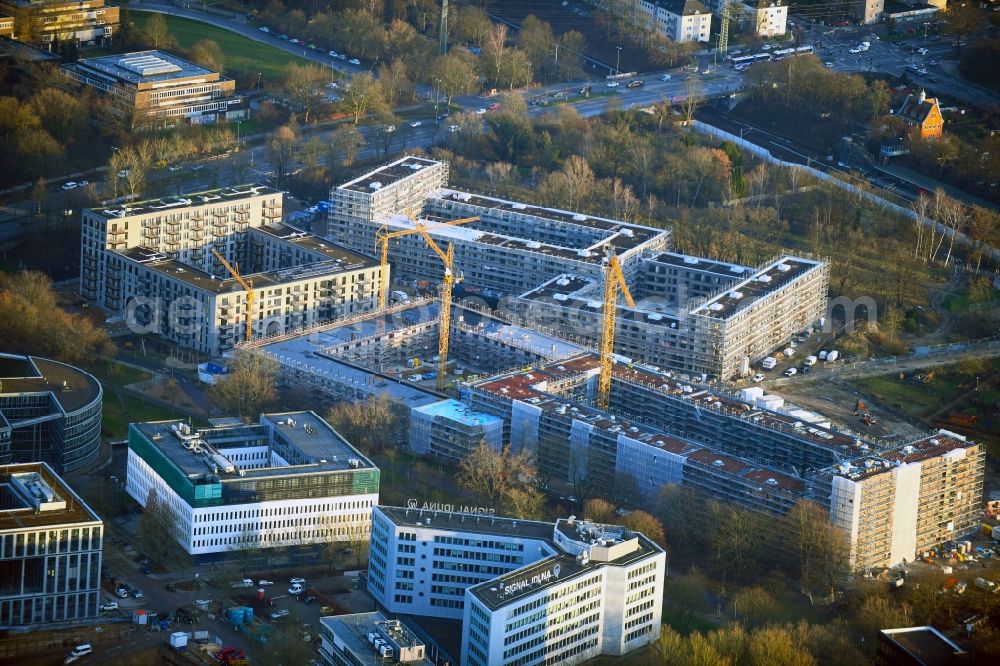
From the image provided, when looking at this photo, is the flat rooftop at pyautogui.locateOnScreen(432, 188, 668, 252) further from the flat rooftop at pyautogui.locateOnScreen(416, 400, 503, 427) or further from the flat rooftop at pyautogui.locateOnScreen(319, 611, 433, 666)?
the flat rooftop at pyautogui.locateOnScreen(319, 611, 433, 666)

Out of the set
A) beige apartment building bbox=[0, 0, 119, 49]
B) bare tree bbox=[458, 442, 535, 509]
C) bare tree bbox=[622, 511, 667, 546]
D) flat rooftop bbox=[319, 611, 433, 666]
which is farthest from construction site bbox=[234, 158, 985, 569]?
beige apartment building bbox=[0, 0, 119, 49]

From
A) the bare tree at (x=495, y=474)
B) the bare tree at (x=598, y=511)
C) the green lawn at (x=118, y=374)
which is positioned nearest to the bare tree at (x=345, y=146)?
the green lawn at (x=118, y=374)

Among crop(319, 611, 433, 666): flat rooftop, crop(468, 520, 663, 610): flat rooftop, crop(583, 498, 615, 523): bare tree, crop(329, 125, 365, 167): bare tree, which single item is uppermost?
crop(329, 125, 365, 167): bare tree

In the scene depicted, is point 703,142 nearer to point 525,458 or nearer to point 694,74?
point 694,74

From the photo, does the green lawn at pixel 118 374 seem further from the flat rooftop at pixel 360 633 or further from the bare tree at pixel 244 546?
the flat rooftop at pixel 360 633

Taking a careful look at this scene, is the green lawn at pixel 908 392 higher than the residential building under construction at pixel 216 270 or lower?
lower

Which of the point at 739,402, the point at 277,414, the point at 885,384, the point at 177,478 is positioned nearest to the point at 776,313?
the point at 885,384
